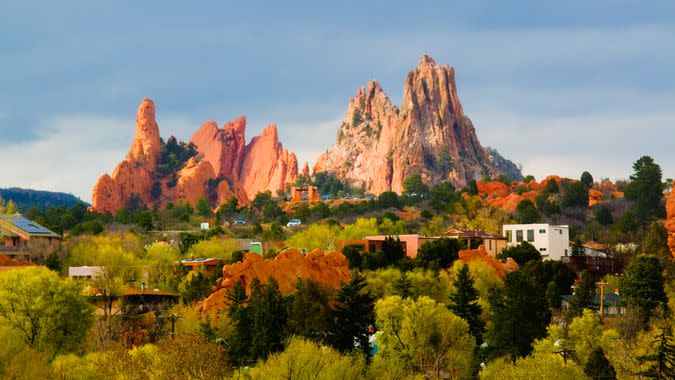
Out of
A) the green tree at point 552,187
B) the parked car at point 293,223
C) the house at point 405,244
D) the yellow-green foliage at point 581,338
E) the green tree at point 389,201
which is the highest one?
the green tree at point 552,187

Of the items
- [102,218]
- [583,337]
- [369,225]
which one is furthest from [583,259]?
[102,218]

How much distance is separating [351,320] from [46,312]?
1869cm

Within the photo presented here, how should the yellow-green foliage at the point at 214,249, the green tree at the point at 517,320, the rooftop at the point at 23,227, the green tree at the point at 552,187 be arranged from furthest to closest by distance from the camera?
the green tree at the point at 552,187, the yellow-green foliage at the point at 214,249, the rooftop at the point at 23,227, the green tree at the point at 517,320

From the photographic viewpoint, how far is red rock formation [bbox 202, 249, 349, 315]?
86.1 m

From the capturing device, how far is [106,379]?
5481 centimetres

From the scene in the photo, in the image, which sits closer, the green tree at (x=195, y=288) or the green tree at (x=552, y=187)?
the green tree at (x=195, y=288)

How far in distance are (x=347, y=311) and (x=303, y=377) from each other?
56.0 ft

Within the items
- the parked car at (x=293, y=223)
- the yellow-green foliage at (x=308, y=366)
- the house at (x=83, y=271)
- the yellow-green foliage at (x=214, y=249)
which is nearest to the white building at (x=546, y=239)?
the yellow-green foliage at (x=214, y=249)

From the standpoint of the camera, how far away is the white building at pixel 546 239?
387 feet

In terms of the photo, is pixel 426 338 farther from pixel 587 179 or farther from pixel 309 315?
pixel 587 179

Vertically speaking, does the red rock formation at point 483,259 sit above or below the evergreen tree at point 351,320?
above

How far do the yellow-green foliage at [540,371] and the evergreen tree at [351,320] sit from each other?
10184 mm

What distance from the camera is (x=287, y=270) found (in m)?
88.6

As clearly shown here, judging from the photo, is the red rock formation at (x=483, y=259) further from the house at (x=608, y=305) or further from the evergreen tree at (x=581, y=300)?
the evergreen tree at (x=581, y=300)
